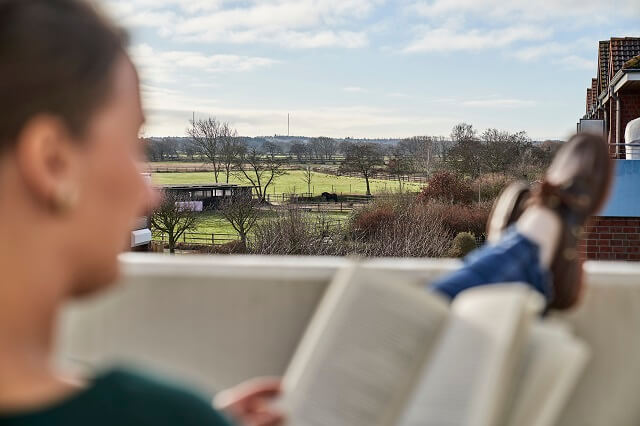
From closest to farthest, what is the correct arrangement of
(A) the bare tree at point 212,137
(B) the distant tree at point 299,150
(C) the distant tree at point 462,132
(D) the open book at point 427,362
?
(D) the open book at point 427,362 → (C) the distant tree at point 462,132 → (A) the bare tree at point 212,137 → (B) the distant tree at point 299,150

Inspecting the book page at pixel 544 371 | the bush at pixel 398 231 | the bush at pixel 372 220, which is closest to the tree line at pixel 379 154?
the bush at pixel 398 231

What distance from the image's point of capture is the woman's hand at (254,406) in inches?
36.9

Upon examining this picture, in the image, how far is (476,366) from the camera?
→ 3.46ft

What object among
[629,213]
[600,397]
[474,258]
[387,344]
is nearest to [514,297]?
[387,344]

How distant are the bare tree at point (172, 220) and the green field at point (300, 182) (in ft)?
21.3

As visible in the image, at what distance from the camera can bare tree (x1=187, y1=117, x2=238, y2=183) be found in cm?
3625

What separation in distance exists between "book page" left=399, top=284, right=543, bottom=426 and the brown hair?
2.18 ft

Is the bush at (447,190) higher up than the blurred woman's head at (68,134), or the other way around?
the blurred woman's head at (68,134)

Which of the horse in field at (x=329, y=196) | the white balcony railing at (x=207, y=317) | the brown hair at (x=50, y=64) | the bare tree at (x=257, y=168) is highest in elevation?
the brown hair at (x=50, y=64)

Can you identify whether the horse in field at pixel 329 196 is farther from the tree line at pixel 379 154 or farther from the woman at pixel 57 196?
the woman at pixel 57 196

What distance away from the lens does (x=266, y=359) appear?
5.73 ft

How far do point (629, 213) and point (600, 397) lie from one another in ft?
21.4

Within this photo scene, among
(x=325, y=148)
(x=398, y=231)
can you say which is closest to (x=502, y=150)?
(x=398, y=231)

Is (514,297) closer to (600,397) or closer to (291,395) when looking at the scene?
(291,395)
